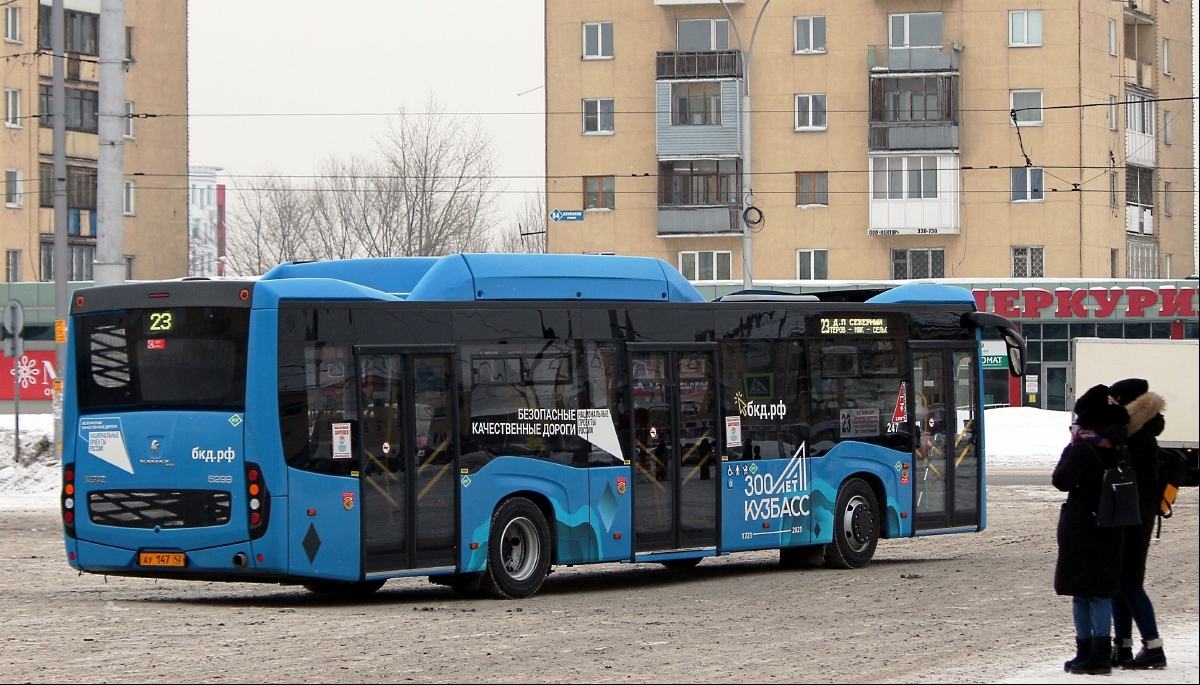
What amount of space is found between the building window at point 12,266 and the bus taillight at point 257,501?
175 ft

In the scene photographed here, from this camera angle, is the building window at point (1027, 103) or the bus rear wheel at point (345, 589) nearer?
the bus rear wheel at point (345, 589)

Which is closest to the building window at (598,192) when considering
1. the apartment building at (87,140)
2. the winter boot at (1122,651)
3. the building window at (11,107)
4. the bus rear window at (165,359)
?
the apartment building at (87,140)

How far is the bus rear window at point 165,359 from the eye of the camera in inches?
511

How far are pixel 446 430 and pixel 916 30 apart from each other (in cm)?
4963

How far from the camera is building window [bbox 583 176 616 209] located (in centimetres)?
6222

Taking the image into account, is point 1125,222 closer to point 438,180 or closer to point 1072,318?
point 1072,318

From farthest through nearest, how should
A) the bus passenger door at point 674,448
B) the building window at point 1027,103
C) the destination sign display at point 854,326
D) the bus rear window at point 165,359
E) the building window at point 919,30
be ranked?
the building window at point 919,30
the building window at point 1027,103
the destination sign display at point 854,326
the bus passenger door at point 674,448
the bus rear window at point 165,359

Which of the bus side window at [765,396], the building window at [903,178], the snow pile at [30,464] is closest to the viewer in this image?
the bus side window at [765,396]

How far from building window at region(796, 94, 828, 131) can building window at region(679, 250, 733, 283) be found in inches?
212

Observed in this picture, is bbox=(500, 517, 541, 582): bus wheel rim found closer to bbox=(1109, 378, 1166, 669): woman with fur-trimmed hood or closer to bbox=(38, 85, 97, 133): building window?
bbox=(1109, 378, 1166, 669): woman with fur-trimmed hood

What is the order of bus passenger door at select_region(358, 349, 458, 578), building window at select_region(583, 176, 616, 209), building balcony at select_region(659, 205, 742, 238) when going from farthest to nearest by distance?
building window at select_region(583, 176, 616, 209) → building balcony at select_region(659, 205, 742, 238) → bus passenger door at select_region(358, 349, 458, 578)

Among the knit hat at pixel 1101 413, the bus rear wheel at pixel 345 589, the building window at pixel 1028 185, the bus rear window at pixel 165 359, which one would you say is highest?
the building window at pixel 1028 185

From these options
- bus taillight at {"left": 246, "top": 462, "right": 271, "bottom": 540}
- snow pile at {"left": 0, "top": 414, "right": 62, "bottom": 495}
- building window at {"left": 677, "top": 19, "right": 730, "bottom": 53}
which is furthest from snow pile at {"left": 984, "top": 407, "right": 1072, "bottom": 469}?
bus taillight at {"left": 246, "top": 462, "right": 271, "bottom": 540}

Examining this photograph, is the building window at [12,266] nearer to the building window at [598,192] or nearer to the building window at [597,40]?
the building window at [598,192]
